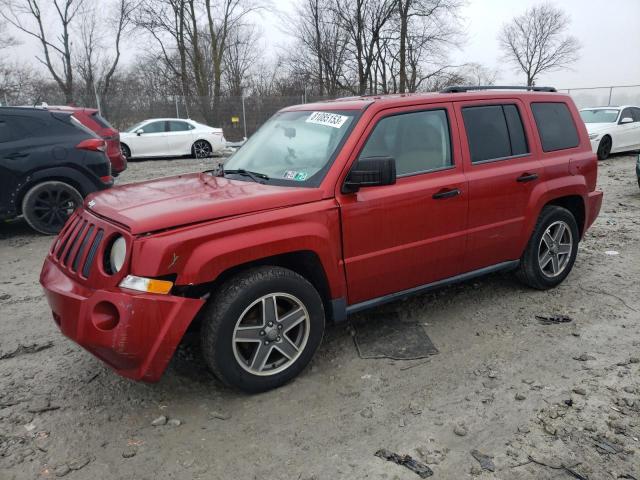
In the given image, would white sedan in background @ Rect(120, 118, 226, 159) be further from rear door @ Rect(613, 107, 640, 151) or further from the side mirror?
the side mirror

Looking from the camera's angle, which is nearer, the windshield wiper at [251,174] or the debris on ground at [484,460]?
the debris on ground at [484,460]

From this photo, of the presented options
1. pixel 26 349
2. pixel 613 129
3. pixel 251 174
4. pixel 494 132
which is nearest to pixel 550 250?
pixel 494 132

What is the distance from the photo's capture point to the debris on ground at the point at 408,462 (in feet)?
8.06

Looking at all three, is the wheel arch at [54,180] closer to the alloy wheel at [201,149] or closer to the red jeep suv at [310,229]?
the red jeep suv at [310,229]

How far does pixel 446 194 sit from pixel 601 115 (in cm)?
1316

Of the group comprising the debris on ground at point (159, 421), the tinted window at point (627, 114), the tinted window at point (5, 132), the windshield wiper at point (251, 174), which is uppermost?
the tinted window at point (5, 132)

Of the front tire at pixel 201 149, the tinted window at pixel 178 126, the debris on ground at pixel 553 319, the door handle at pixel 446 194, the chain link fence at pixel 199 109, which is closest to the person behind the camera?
the door handle at pixel 446 194

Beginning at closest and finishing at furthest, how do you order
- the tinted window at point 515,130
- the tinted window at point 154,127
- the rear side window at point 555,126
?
the tinted window at point 515,130
the rear side window at point 555,126
the tinted window at point 154,127

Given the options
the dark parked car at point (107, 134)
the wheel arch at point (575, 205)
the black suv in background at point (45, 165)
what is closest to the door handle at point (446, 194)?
the wheel arch at point (575, 205)

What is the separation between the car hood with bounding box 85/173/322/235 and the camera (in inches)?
109

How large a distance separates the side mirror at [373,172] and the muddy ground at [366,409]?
49.9 inches

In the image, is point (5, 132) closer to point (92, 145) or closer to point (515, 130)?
point (92, 145)

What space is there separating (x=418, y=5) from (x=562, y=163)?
1070 inches

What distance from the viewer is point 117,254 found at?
2787 mm
